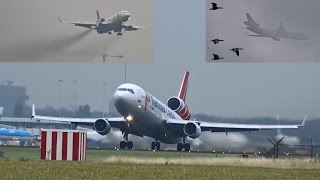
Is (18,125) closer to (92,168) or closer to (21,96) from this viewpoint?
(21,96)

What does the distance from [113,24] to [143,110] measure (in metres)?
14.3

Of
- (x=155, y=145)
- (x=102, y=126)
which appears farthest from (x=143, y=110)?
(x=102, y=126)

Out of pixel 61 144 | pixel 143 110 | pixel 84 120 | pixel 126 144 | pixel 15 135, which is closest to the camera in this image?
pixel 61 144

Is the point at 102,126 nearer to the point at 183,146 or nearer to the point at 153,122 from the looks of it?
the point at 153,122

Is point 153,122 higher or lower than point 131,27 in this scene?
lower

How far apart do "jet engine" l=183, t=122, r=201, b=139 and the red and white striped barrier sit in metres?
29.4

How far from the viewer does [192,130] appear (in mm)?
79812

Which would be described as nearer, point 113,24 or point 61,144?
point 61,144

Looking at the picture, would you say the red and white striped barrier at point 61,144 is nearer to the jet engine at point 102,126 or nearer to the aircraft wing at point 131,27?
the aircraft wing at point 131,27

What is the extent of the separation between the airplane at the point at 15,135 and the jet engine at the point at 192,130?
48.6ft

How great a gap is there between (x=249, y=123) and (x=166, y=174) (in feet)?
146

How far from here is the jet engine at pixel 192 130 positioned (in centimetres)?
7975

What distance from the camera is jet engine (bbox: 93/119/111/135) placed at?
8000 cm

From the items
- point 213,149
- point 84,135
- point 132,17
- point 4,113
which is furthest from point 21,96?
point 84,135
